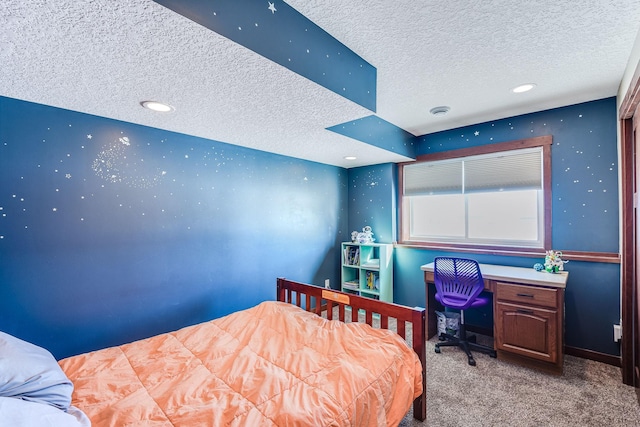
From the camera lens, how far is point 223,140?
9.11 ft

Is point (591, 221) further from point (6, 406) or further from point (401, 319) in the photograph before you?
point (6, 406)

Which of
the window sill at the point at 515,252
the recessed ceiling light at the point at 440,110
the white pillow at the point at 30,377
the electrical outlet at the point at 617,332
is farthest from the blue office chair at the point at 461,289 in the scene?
the white pillow at the point at 30,377

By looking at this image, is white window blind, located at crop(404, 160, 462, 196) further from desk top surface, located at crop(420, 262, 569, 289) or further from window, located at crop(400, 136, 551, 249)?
desk top surface, located at crop(420, 262, 569, 289)

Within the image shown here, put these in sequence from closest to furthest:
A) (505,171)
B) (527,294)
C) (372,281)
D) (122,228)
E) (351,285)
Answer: (122,228), (527,294), (505,171), (372,281), (351,285)

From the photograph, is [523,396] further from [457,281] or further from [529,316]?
[457,281]

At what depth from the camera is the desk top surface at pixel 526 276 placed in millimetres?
2350

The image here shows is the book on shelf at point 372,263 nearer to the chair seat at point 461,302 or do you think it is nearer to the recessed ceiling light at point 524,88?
the chair seat at point 461,302

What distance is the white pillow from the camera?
1.07m

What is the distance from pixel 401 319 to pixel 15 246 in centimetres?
246

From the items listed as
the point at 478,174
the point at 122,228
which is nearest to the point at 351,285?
the point at 478,174

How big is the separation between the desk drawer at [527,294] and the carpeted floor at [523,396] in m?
0.58

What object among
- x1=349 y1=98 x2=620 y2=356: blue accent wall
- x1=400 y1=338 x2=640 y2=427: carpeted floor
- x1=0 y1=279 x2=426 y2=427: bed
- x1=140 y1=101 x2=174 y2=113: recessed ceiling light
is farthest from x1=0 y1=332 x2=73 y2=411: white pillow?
x1=349 y1=98 x2=620 y2=356: blue accent wall

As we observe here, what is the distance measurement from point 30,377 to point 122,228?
124cm

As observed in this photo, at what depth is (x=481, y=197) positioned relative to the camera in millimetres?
3357
